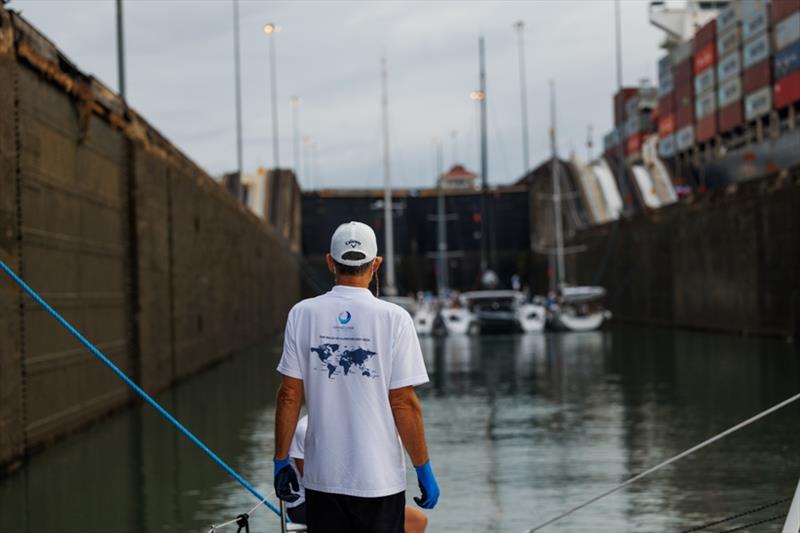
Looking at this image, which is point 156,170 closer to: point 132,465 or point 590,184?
point 132,465

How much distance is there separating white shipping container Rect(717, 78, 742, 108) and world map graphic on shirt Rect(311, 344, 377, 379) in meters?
80.3

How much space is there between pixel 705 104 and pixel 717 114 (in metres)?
3.61

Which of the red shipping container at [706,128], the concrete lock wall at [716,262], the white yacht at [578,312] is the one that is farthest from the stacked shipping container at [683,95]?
the white yacht at [578,312]

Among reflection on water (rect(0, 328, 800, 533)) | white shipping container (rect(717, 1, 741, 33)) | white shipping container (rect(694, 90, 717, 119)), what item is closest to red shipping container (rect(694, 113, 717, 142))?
white shipping container (rect(694, 90, 717, 119))

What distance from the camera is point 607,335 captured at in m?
47.3

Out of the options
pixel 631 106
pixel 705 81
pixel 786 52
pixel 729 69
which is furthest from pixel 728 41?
pixel 631 106

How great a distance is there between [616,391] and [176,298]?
8.92 meters

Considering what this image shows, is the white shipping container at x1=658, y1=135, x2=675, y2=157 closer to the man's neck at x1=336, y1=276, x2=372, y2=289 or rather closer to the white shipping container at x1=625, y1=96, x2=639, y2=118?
the white shipping container at x1=625, y1=96, x2=639, y2=118

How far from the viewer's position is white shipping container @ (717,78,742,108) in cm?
8162

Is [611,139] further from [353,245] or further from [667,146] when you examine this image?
[353,245]

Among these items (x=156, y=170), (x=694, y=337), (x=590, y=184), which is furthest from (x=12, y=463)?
(x=590, y=184)

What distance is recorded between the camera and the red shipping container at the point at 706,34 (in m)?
88.3

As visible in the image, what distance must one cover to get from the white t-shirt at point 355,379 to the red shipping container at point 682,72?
9519 centimetres

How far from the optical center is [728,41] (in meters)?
83.4
